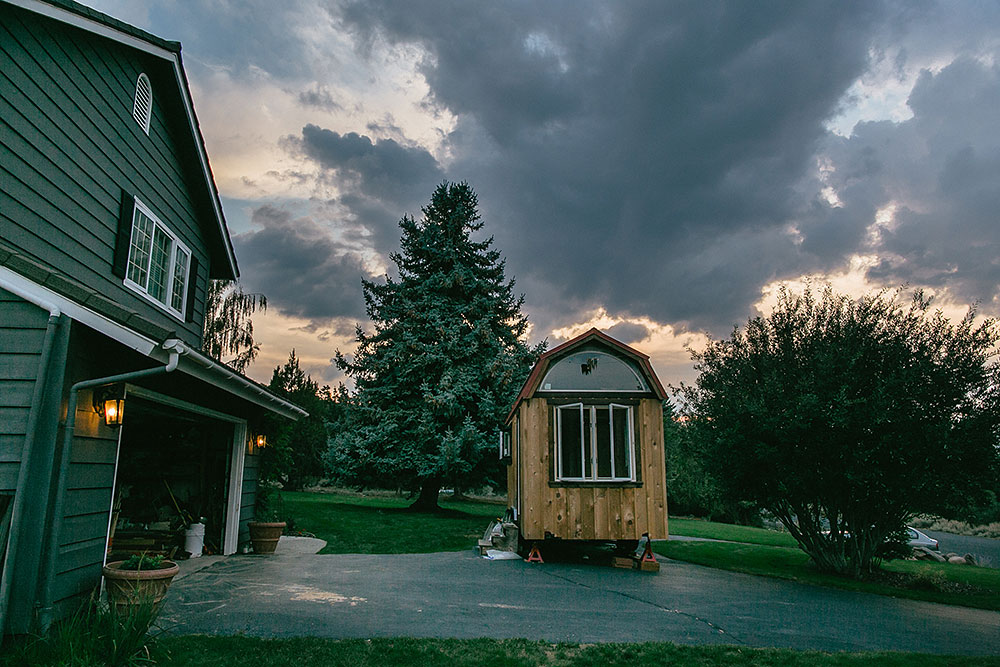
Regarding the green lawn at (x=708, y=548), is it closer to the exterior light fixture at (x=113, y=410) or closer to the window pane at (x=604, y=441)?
the window pane at (x=604, y=441)

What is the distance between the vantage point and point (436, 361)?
19.6 meters

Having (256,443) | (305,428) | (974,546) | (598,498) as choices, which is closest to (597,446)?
(598,498)

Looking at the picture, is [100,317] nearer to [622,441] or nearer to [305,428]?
[622,441]

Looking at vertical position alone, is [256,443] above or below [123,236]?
below

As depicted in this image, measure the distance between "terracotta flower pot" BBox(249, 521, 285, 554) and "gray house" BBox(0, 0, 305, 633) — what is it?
0.25 metres

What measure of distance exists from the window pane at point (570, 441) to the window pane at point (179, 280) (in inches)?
253

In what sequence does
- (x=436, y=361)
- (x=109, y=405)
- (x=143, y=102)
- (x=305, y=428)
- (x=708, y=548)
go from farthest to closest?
(x=305, y=428) → (x=436, y=361) → (x=708, y=548) → (x=143, y=102) → (x=109, y=405)

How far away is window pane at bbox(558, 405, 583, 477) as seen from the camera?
10539mm

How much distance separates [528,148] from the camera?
16953 mm

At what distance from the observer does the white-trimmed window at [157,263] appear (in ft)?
25.1

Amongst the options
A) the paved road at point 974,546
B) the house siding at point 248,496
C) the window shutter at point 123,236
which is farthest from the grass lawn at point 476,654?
the paved road at point 974,546

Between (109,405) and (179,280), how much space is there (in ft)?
14.2

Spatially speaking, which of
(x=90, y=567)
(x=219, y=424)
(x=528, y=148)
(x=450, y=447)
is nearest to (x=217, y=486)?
(x=219, y=424)

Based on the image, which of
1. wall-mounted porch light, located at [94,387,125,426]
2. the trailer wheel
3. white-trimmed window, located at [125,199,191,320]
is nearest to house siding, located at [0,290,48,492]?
wall-mounted porch light, located at [94,387,125,426]
